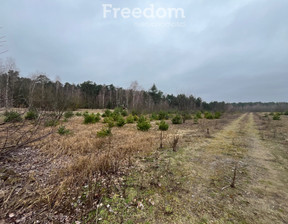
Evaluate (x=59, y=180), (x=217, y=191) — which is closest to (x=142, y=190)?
(x=217, y=191)

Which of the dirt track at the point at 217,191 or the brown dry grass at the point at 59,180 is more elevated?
the brown dry grass at the point at 59,180

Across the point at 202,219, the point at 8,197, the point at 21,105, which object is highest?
the point at 21,105

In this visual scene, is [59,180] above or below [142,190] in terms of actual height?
above

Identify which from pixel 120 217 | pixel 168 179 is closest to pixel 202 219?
pixel 168 179

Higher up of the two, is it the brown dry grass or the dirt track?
the brown dry grass

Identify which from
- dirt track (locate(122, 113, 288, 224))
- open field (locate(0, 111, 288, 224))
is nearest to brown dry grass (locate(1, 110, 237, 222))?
open field (locate(0, 111, 288, 224))

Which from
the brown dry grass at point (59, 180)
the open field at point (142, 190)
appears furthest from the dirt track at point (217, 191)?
the brown dry grass at point (59, 180)

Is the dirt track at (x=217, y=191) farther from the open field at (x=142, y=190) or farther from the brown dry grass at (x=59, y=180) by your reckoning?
the brown dry grass at (x=59, y=180)

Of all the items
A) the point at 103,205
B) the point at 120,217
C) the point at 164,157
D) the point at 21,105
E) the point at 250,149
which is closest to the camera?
the point at 120,217

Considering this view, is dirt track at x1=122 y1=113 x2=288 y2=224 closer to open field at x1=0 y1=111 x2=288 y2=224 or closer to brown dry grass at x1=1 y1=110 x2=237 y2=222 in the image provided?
open field at x1=0 y1=111 x2=288 y2=224

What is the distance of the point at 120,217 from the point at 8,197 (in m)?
1.90

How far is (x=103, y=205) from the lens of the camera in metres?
2.11

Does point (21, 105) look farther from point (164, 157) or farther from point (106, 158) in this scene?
point (164, 157)

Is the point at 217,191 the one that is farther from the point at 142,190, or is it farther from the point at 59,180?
the point at 59,180
